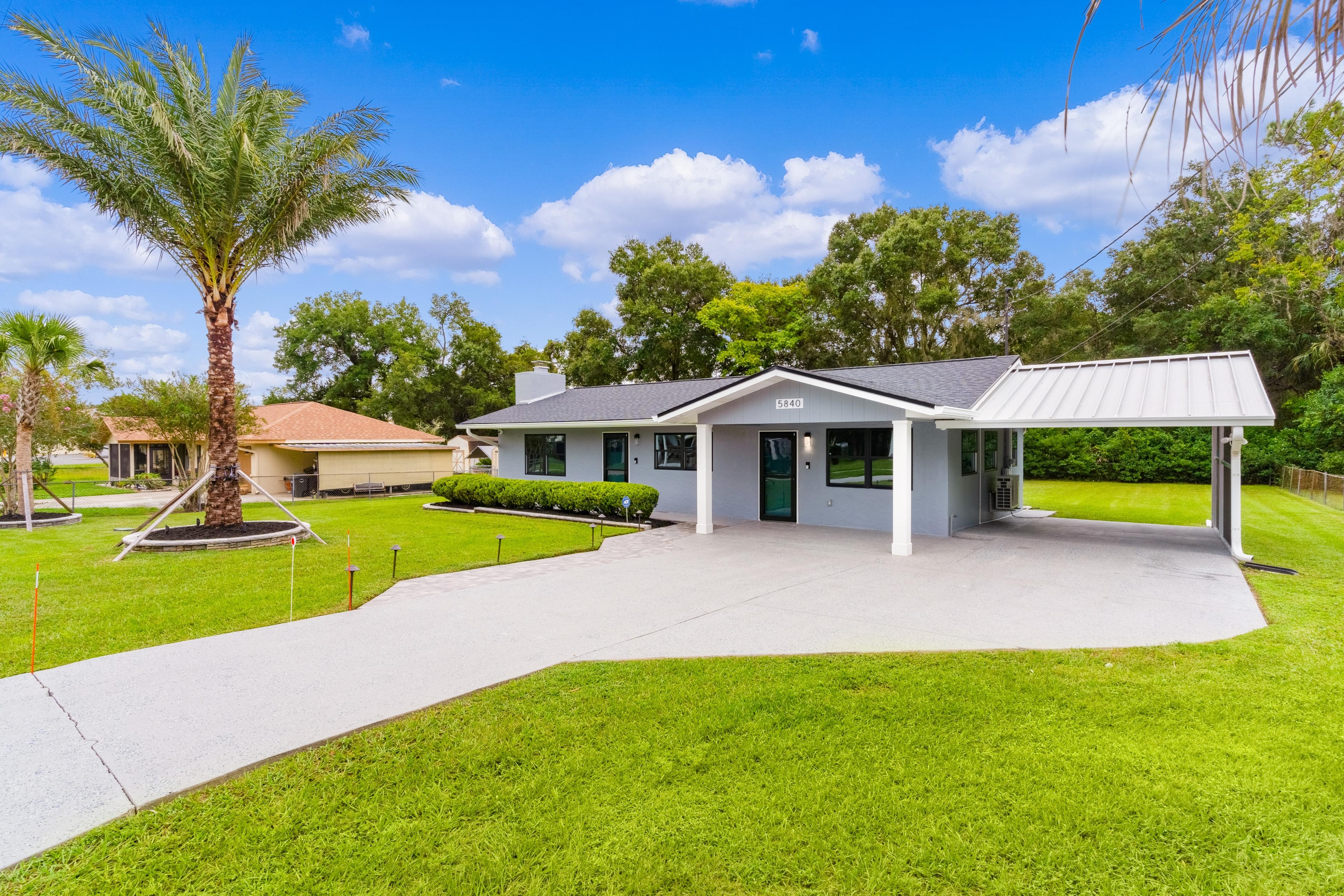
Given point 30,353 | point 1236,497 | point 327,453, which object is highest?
point 30,353

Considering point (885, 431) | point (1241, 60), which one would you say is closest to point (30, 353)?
point (885, 431)

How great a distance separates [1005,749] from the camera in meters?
3.86

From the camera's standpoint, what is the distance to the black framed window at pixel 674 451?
1578 centimetres

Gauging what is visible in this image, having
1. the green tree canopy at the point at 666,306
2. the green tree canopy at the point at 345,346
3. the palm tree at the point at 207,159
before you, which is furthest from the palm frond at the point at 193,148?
the green tree canopy at the point at 345,346

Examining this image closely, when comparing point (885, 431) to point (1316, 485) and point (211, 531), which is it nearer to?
point (211, 531)

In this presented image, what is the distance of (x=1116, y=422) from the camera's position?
9547mm

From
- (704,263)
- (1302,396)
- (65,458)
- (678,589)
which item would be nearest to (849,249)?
(704,263)

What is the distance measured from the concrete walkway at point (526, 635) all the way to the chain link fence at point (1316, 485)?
25.7 ft

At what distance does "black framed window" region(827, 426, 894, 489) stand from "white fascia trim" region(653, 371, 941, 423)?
1905 mm

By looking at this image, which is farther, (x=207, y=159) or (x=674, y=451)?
(x=674, y=451)

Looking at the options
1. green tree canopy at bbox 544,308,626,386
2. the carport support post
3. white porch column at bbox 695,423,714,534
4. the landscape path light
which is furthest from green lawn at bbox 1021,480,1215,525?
green tree canopy at bbox 544,308,626,386

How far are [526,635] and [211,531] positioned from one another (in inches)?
330

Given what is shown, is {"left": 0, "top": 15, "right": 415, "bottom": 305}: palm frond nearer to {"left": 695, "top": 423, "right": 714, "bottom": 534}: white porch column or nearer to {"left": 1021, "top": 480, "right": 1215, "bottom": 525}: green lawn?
{"left": 695, "top": 423, "right": 714, "bottom": 534}: white porch column

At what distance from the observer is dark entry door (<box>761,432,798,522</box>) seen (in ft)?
46.3
